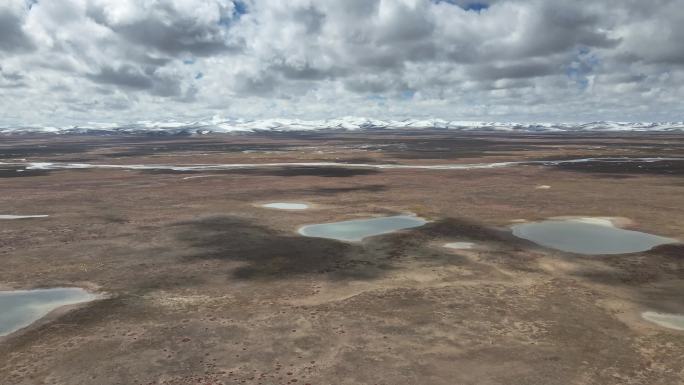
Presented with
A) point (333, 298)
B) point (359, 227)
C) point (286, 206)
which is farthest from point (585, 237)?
point (286, 206)

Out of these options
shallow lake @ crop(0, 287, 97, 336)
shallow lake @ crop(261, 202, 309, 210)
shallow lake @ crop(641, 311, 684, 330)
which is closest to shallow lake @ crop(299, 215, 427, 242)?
shallow lake @ crop(261, 202, 309, 210)

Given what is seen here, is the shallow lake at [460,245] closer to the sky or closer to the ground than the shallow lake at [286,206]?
closer to the ground

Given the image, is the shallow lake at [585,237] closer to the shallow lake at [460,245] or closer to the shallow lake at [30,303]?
the shallow lake at [460,245]

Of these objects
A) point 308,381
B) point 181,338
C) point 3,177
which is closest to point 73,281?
point 181,338

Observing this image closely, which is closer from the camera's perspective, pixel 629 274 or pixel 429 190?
pixel 629 274

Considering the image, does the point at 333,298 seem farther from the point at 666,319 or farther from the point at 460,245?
the point at 666,319

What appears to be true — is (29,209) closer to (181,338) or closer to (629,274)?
(181,338)

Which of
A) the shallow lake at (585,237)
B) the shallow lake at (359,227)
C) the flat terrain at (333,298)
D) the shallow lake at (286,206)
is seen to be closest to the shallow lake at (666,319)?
the flat terrain at (333,298)
